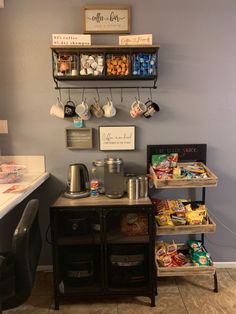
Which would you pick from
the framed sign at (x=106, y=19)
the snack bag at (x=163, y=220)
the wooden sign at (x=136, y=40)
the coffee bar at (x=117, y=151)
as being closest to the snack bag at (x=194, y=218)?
the coffee bar at (x=117, y=151)

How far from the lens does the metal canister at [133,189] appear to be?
1876 millimetres

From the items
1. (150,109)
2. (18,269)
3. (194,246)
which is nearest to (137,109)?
(150,109)

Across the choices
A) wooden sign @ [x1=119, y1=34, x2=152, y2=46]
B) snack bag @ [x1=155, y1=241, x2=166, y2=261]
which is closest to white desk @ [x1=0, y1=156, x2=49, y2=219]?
snack bag @ [x1=155, y1=241, x2=166, y2=261]

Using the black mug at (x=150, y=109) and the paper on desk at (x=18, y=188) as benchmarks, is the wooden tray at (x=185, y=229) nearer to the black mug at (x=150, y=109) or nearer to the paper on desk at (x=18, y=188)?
the black mug at (x=150, y=109)

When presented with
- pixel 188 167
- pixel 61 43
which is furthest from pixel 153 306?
pixel 61 43

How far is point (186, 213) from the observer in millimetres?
1983

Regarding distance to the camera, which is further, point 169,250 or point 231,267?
point 231,267

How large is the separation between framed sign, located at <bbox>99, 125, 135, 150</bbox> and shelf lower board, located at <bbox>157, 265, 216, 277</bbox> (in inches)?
37.3

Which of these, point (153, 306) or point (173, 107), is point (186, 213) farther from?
point (173, 107)

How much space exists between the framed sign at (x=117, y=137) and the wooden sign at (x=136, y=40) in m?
0.62

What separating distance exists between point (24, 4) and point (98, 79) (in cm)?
80

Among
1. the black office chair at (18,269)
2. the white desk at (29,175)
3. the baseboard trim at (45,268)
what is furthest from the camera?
the baseboard trim at (45,268)

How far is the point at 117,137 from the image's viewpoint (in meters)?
2.12

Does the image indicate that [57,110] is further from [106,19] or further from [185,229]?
[185,229]
